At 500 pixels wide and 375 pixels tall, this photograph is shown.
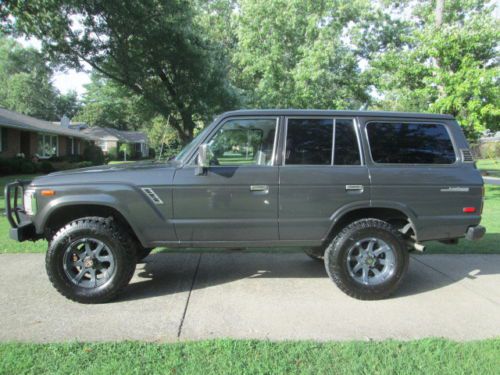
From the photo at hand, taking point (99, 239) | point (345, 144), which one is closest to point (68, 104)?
point (99, 239)

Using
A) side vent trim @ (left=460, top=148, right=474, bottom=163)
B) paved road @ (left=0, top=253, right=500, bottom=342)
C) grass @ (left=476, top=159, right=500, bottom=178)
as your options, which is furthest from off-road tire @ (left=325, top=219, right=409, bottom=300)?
grass @ (left=476, top=159, right=500, bottom=178)

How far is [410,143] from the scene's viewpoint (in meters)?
4.61

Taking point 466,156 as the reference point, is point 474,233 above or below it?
below

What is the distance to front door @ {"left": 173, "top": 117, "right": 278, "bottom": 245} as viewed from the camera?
4270 millimetres

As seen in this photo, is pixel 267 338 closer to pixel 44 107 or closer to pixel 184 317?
pixel 184 317

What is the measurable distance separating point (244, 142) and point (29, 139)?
2604cm

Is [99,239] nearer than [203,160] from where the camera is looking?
No

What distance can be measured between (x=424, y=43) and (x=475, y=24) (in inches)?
61.1

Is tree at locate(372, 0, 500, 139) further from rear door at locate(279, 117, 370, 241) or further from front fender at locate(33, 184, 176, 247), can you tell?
front fender at locate(33, 184, 176, 247)

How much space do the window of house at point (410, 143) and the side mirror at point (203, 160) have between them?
1.80 meters

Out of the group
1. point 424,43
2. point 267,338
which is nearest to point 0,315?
point 267,338

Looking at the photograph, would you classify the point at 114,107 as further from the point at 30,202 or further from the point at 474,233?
the point at 474,233

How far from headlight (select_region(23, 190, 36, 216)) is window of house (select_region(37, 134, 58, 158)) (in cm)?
2664

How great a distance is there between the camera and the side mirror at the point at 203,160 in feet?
13.4
